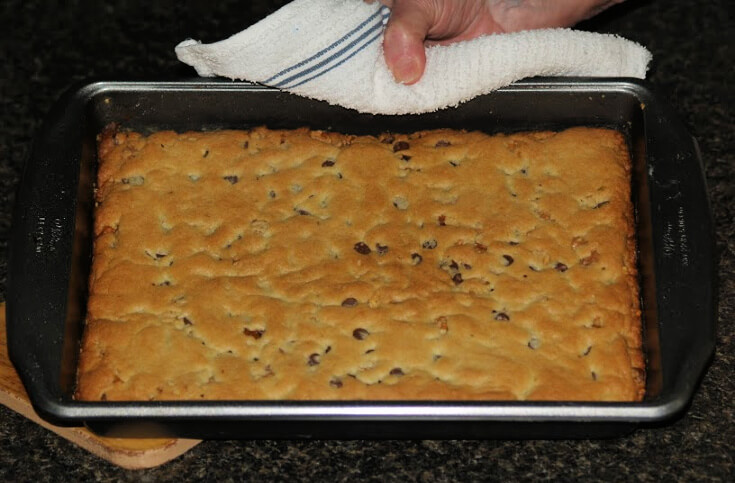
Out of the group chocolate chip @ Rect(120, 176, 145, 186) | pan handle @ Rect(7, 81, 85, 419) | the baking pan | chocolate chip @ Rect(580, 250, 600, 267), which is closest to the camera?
the baking pan

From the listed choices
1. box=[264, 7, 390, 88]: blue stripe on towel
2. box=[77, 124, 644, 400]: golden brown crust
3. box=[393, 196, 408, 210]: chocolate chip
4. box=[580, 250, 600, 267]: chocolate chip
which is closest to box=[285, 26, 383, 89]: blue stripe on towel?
box=[264, 7, 390, 88]: blue stripe on towel

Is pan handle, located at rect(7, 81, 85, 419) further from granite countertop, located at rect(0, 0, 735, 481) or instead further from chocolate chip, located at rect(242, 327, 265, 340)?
chocolate chip, located at rect(242, 327, 265, 340)

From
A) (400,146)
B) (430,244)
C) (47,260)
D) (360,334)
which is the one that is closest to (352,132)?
(400,146)

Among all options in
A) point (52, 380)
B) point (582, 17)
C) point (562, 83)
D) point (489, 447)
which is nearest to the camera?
point (52, 380)

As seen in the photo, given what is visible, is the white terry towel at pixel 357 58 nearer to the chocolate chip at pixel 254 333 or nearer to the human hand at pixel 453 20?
the human hand at pixel 453 20

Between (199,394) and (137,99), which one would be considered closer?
(199,394)

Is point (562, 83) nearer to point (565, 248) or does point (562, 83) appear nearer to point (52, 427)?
point (565, 248)

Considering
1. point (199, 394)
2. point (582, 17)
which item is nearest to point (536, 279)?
point (199, 394)
